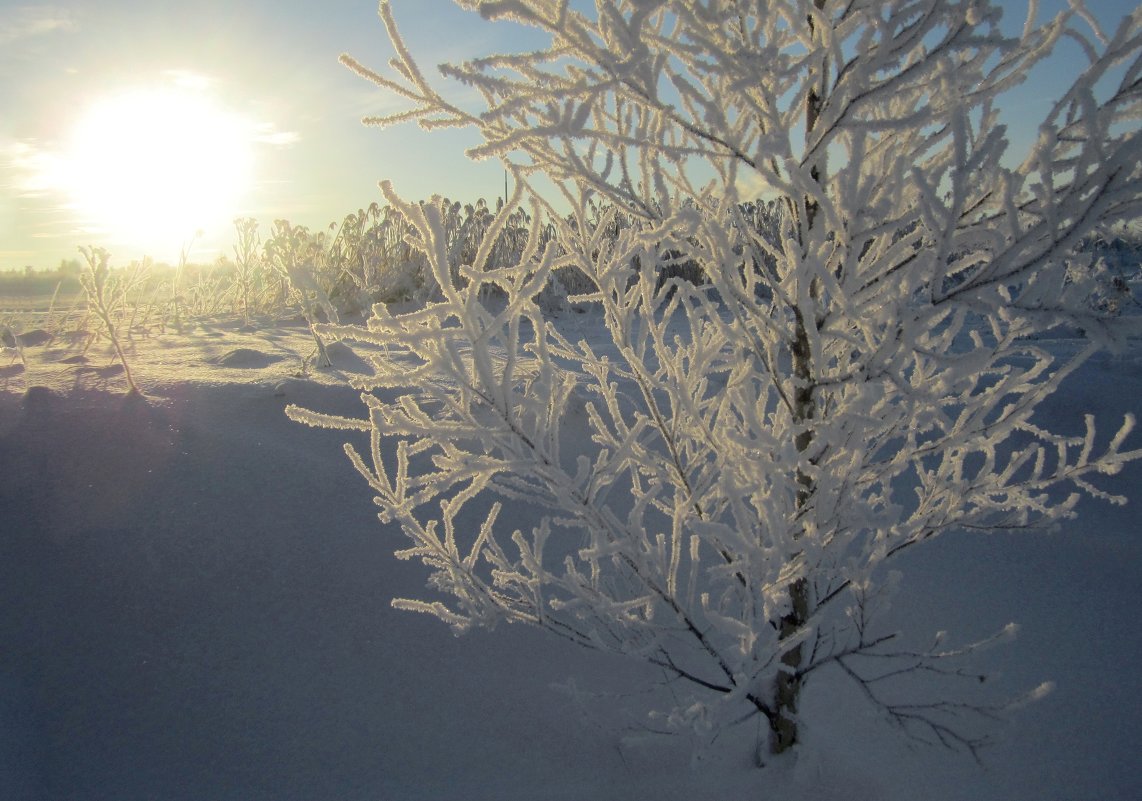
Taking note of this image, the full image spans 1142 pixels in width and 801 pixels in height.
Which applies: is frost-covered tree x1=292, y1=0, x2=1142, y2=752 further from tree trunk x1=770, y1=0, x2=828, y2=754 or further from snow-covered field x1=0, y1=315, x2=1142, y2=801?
snow-covered field x1=0, y1=315, x2=1142, y2=801

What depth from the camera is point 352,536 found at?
7.73 ft

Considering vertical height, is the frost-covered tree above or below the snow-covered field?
above

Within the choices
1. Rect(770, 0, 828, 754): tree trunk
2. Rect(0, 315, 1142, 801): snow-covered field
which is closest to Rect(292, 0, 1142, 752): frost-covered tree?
Rect(770, 0, 828, 754): tree trunk

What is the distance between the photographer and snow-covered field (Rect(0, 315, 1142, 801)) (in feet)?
5.39

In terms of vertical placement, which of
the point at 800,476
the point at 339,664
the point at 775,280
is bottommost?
the point at 339,664

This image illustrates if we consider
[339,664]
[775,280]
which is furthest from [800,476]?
[339,664]

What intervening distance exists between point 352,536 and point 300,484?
0.36 meters

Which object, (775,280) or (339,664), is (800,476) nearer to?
(775,280)

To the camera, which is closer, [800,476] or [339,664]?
[800,476]

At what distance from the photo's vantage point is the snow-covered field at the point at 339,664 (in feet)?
5.39

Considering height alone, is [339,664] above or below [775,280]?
below

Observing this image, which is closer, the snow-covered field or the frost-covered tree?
the frost-covered tree

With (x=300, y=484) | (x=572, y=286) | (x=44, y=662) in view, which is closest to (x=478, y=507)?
(x=300, y=484)

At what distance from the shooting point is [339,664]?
1.92 metres
